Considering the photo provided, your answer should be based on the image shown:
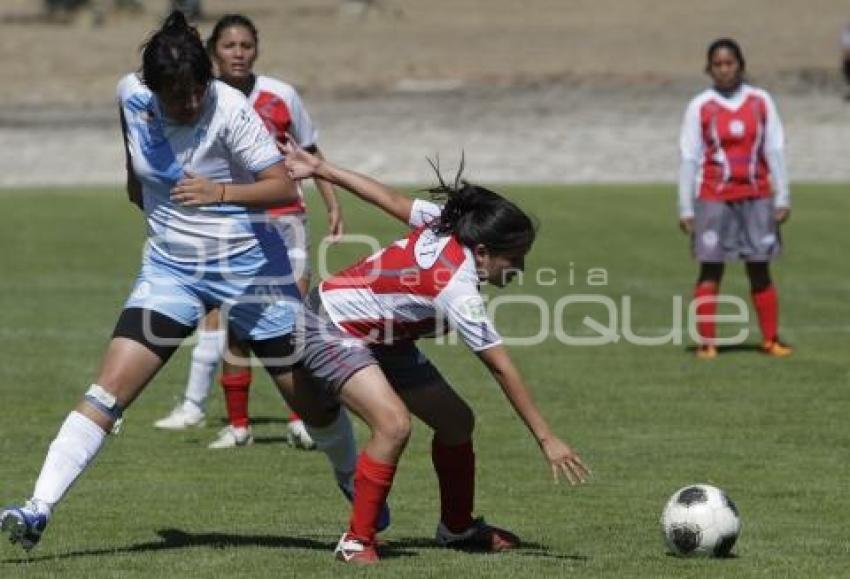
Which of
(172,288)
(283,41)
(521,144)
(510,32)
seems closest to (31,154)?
(521,144)

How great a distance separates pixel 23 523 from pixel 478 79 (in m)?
36.5

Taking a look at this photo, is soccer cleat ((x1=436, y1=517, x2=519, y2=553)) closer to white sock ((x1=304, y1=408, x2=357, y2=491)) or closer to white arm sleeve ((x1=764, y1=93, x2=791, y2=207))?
white sock ((x1=304, y1=408, x2=357, y2=491))

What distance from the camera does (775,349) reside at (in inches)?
643

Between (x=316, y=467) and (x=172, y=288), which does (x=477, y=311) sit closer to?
(x=172, y=288)

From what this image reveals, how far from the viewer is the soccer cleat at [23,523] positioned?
8.27 metres

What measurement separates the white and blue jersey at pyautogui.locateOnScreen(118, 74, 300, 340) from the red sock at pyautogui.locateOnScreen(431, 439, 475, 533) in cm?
87

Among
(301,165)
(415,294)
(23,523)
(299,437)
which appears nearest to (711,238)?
(299,437)

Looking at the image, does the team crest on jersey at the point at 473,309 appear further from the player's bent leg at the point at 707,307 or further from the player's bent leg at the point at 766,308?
the player's bent leg at the point at 766,308

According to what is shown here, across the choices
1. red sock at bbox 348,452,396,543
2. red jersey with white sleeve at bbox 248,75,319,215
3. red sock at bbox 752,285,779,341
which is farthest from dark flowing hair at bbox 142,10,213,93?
red sock at bbox 752,285,779,341

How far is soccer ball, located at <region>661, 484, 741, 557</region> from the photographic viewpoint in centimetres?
866

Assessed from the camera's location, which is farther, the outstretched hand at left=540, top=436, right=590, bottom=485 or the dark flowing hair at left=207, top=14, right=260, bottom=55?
the dark flowing hair at left=207, top=14, right=260, bottom=55

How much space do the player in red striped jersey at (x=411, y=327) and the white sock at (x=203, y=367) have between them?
4092mm

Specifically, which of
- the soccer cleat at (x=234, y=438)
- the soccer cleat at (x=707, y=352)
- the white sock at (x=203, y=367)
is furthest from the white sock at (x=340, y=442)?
the soccer cleat at (x=707, y=352)

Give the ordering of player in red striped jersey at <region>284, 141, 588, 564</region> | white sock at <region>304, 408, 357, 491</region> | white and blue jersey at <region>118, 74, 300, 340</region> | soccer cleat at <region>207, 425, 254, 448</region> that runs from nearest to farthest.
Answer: player in red striped jersey at <region>284, 141, 588, 564</region>
white and blue jersey at <region>118, 74, 300, 340</region>
white sock at <region>304, 408, 357, 491</region>
soccer cleat at <region>207, 425, 254, 448</region>
